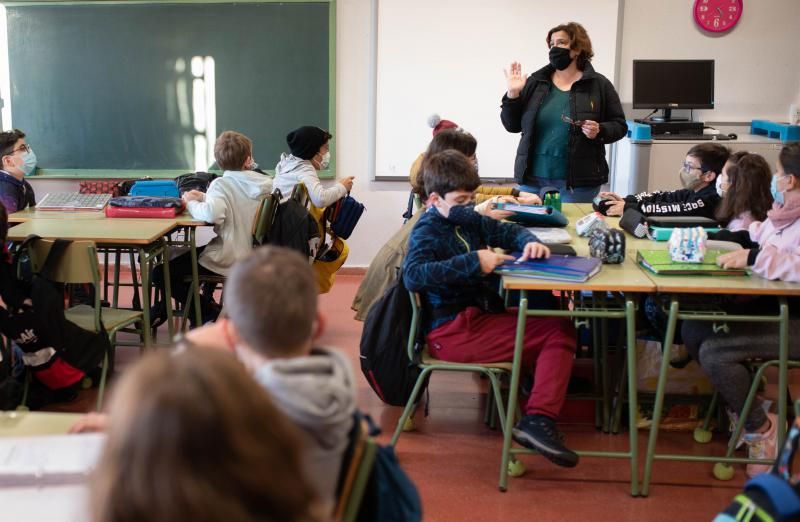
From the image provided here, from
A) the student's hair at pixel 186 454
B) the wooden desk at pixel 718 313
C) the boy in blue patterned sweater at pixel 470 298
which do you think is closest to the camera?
the student's hair at pixel 186 454

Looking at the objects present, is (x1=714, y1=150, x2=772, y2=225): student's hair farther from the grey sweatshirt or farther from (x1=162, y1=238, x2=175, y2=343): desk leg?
the grey sweatshirt

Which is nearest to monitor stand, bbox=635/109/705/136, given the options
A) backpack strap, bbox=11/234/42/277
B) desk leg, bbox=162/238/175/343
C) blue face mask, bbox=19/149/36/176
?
desk leg, bbox=162/238/175/343

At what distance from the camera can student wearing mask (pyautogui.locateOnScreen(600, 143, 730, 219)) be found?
3.94m

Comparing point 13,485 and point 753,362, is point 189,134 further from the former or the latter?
point 13,485

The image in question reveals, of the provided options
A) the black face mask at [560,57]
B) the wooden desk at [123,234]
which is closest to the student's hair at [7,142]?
the wooden desk at [123,234]

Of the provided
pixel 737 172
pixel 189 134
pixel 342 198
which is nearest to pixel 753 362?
pixel 737 172

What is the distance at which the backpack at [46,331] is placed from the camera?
11.1 feet

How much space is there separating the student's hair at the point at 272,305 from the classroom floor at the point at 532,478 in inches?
59.7

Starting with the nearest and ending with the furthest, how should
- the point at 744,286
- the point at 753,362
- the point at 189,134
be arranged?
the point at 744,286 → the point at 753,362 → the point at 189,134

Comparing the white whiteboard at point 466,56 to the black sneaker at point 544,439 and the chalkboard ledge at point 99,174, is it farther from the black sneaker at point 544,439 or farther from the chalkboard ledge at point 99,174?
the black sneaker at point 544,439

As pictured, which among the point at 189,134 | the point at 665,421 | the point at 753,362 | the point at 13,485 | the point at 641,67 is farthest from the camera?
the point at 189,134

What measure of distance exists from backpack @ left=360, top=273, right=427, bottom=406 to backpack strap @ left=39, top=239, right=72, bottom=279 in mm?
1218

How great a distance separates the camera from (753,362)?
10.0ft

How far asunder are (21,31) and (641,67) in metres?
4.15
